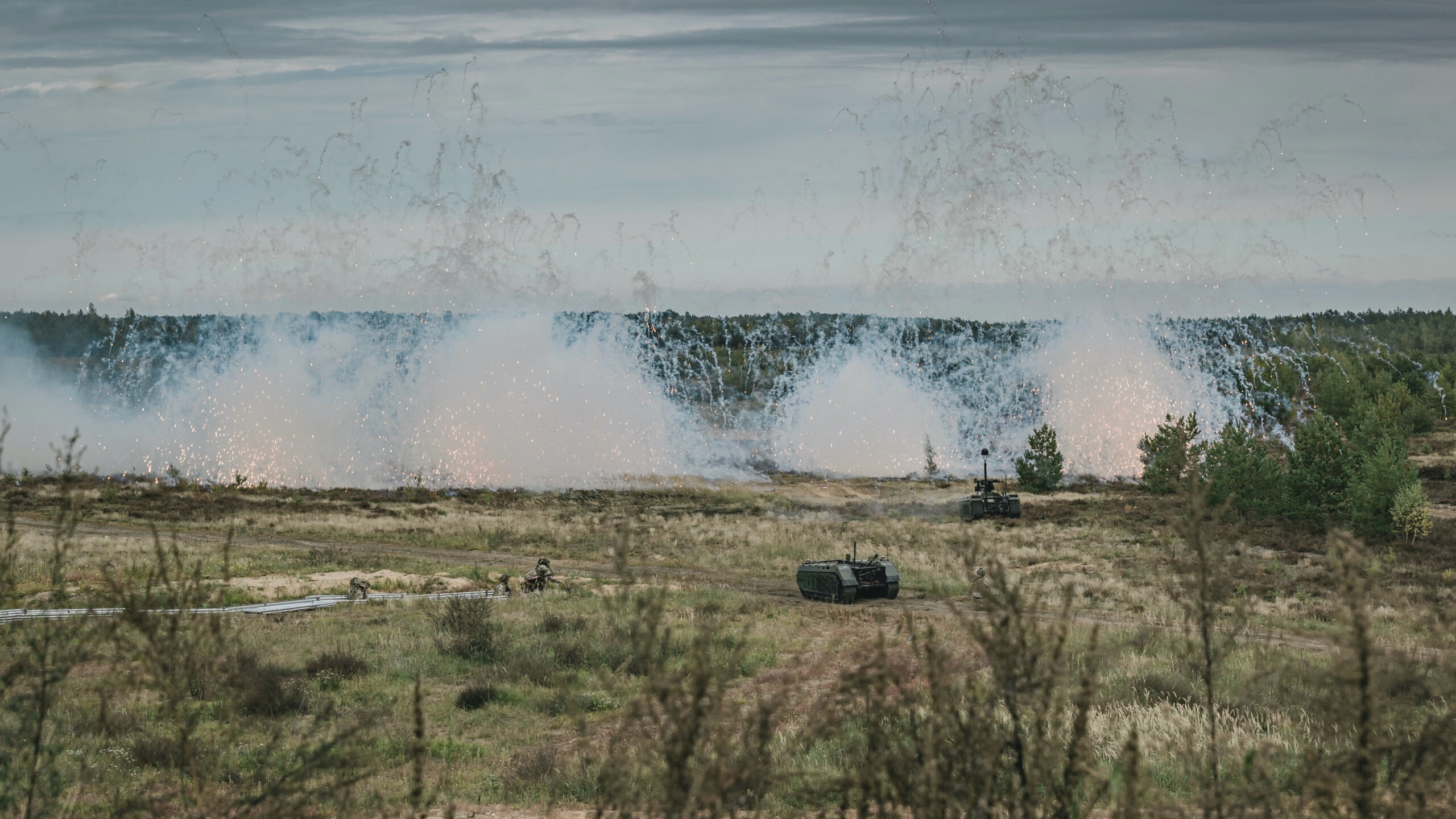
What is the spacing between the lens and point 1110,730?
1423cm

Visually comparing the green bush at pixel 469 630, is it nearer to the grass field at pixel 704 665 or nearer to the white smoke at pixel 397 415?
the grass field at pixel 704 665

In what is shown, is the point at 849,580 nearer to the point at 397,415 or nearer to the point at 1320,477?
the point at 1320,477

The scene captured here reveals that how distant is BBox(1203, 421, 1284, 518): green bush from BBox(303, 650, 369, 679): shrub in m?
44.1

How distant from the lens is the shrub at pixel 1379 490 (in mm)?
45750

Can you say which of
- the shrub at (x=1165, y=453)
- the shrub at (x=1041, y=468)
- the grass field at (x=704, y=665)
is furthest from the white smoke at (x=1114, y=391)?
the grass field at (x=704, y=665)

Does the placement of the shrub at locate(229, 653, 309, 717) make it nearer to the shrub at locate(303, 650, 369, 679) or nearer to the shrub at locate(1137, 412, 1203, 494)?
the shrub at locate(303, 650, 369, 679)

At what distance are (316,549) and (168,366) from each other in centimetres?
10577

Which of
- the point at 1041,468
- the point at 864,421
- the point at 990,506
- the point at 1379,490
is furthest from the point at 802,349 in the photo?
the point at 1379,490

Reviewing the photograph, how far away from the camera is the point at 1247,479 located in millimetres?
52750

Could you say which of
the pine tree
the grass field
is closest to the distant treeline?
the pine tree

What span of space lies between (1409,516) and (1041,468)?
30123 millimetres

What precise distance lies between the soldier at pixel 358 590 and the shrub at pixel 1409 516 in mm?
41793

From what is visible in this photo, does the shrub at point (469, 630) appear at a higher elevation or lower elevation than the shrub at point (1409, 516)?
lower

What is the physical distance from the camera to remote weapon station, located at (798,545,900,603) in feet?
99.6
